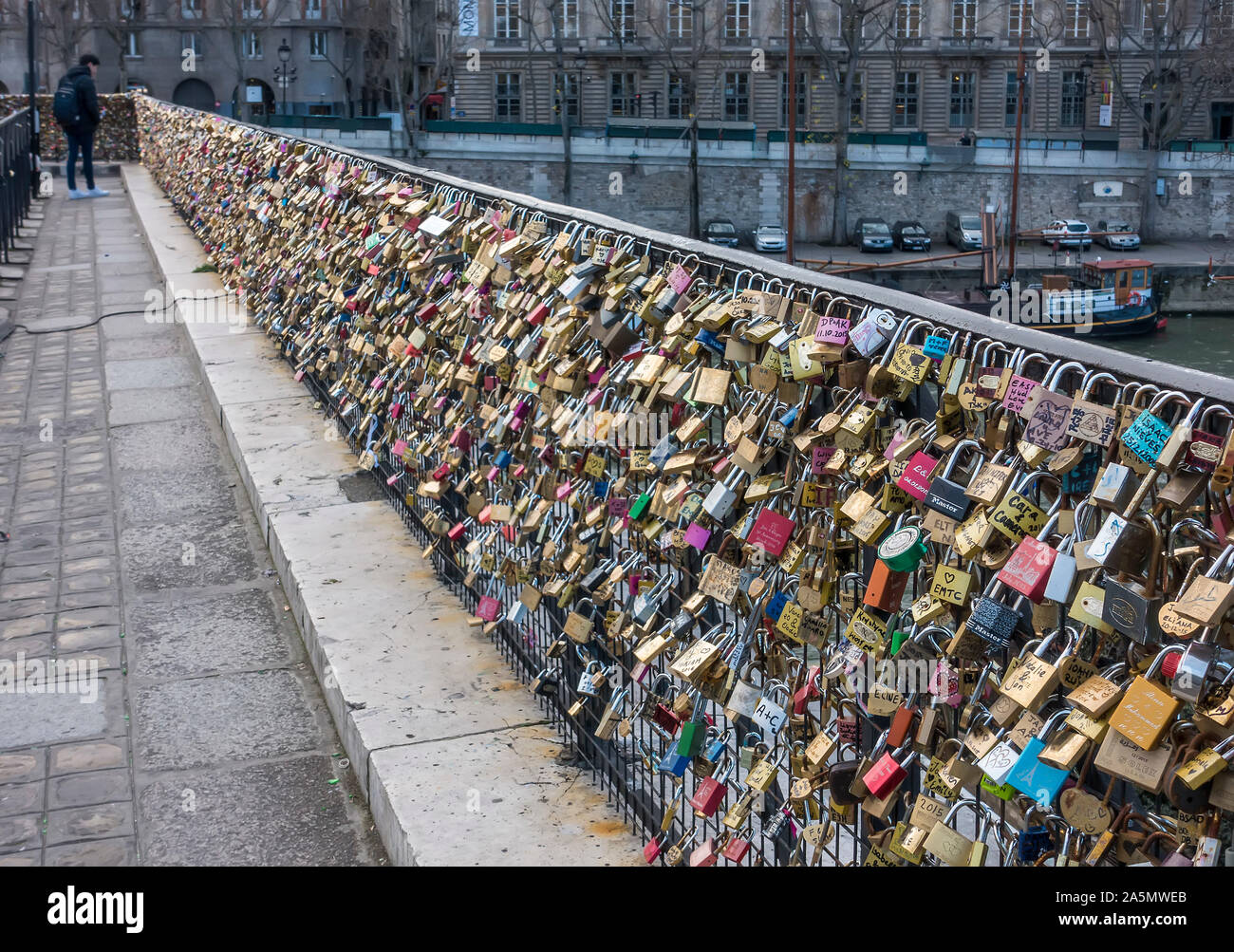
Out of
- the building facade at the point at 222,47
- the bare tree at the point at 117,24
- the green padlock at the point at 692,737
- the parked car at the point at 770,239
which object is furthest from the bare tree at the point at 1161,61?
the green padlock at the point at 692,737

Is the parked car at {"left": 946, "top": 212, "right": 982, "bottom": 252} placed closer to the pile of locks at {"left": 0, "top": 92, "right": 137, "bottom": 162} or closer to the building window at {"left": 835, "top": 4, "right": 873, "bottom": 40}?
the building window at {"left": 835, "top": 4, "right": 873, "bottom": 40}

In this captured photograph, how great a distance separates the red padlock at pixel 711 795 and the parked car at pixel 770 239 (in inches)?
1900

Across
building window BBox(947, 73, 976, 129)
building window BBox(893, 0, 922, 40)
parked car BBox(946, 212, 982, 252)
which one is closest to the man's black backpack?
parked car BBox(946, 212, 982, 252)

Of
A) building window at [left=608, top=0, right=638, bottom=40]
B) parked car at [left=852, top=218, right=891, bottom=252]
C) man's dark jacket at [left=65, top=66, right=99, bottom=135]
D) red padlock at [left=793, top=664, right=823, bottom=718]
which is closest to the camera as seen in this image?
red padlock at [left=793, top=664, right=823, bottom=718]

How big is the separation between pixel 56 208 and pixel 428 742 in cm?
1938

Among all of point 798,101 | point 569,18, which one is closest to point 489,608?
point 798,101

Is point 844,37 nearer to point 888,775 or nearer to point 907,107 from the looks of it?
point 907,107

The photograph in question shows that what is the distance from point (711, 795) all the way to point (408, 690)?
4.48ft

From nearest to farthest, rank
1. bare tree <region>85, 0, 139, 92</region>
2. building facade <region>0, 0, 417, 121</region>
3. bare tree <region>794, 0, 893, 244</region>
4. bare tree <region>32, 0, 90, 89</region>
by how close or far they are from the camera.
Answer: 1. bare tree <region>794, 0, 893, 244</region>
2. bare tree <region>32, 0, 90, 89</region>
3. bare tree <region>85, 0, 139, 92</region>
4. building facade <region>0, 0, 417, 121</region>

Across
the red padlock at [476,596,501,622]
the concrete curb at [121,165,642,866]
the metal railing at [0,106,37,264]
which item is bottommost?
the concrete curb at [121,165,642,866]

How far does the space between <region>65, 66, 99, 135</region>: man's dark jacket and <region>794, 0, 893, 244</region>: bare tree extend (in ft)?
123

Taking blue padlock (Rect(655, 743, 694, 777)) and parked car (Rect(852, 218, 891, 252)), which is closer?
blue padlock (Rect(655, 743, 694, 777))

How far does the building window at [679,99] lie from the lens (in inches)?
2371

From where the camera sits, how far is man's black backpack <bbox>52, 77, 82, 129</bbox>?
19438mm
